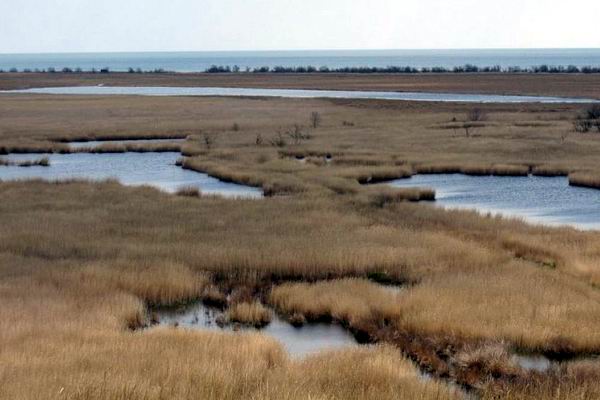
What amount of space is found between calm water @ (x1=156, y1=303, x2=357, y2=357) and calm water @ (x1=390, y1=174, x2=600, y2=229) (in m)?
12.7

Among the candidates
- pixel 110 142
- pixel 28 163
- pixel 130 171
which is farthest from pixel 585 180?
pixel 110 142

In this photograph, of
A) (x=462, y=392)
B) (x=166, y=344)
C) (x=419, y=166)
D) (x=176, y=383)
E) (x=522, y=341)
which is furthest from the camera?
(x=419, y=166)

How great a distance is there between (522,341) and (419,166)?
24.3 meters

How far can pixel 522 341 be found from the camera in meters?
14.6

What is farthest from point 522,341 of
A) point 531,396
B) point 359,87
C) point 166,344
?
point 359,87

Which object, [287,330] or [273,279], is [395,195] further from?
[287,330]

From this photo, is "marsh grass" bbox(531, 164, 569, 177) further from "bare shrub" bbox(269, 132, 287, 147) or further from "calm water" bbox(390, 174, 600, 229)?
"bare shrub" bbox(269, 132, 287, 147)

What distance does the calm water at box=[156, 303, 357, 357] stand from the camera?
15055 millimetres

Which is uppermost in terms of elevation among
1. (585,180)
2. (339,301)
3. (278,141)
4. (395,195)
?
(339,301)

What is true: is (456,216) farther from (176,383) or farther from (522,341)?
→ (176,383)

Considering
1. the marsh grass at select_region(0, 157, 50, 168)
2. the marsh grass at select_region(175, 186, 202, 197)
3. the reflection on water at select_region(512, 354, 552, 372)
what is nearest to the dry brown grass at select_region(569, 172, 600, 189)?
the marsh grass at select_region(175, 186, 202, 197)

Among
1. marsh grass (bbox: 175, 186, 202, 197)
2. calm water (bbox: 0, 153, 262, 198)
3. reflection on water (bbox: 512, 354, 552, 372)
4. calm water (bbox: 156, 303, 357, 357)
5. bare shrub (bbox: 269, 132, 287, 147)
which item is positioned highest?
reflection on water (bbox: 512, 354, 552, 372)

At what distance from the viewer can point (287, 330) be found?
1603cm

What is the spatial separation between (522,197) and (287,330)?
17.9 m
